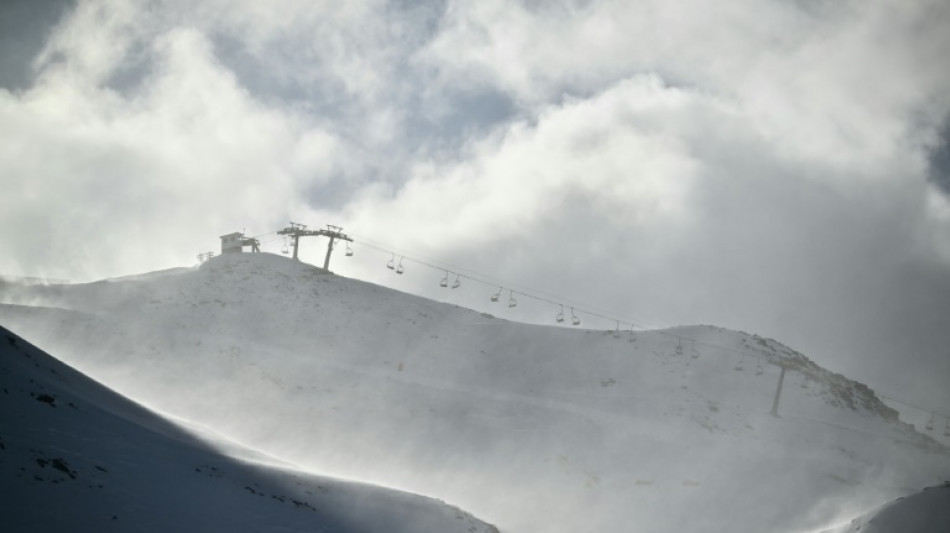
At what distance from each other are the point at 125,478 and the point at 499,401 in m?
38.0

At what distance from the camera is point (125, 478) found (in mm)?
17062

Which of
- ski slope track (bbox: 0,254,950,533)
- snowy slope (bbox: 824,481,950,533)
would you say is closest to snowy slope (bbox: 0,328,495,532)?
ski slope track (bbox: 0,254,950,533)

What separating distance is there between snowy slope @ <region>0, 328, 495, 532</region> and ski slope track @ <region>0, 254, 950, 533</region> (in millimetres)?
11257

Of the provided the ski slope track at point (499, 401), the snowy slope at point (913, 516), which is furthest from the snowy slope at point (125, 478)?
the snowy slope at point (913, 516)

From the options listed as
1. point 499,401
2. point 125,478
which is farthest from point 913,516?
point 125,478

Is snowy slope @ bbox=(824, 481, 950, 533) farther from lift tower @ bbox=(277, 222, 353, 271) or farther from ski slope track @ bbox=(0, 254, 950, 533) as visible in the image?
lift tower @ bbox=(277, 222, 353, 271)

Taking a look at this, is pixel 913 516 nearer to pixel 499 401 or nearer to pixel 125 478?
pixel 499 401

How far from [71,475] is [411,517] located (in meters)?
18.9

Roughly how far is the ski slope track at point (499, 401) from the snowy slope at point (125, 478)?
36.9 ft

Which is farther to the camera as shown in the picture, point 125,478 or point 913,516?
point 913,516

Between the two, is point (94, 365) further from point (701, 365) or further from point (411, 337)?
point (701, 365)

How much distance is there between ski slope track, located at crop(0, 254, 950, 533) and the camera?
135ft

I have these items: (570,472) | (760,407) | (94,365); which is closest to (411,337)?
(570,472)

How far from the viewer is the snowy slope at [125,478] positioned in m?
13.9
